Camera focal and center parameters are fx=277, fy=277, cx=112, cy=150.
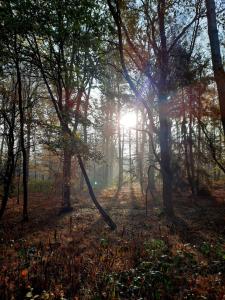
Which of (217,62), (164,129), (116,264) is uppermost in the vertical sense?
(217,62)

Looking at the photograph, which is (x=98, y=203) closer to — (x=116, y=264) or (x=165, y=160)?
(x=165, y=160)

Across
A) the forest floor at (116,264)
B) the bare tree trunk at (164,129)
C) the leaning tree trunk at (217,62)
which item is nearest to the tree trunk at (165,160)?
the bare tree trunk at (164,129)

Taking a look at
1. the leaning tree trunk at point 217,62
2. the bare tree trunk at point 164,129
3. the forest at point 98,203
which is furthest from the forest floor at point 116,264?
the leaning tree trunk at point 217,62

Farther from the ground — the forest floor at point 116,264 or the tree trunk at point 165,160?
the tree trunk at point 165,160

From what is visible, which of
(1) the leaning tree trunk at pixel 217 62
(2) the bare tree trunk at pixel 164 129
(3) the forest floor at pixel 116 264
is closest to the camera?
(3) the forest floor at pixel 116 264

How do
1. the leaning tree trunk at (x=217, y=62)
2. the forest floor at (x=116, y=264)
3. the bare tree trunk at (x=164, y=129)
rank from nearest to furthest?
the forest floor at (x=116, y=264) → the leaning tree trunk at (x=217, y=62) → the bare tree trunk at (x=164, y=129)

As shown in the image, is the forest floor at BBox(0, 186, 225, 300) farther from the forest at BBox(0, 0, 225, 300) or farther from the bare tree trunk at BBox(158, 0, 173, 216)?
the bare tree trunk at BBox(158, 0, 173, 216)

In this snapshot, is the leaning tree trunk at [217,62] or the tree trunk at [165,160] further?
the tree trunk at [165,160]

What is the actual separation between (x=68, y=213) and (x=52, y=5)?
1097cm

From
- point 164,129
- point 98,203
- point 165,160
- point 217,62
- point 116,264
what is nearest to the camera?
point 116,264

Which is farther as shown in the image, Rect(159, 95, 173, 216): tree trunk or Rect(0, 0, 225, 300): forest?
Rect(159, 95, 173, 216): tree trunk

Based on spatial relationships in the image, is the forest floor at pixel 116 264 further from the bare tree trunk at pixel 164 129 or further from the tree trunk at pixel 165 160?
the bare tree trunk at pixel 164 129

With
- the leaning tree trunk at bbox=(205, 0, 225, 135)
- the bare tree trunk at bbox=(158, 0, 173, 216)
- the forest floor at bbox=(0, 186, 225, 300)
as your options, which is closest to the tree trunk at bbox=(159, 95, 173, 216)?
the bare tree trunk at bbox=(158, 0, 173, 216)

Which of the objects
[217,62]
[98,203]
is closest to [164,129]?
[98,203]
